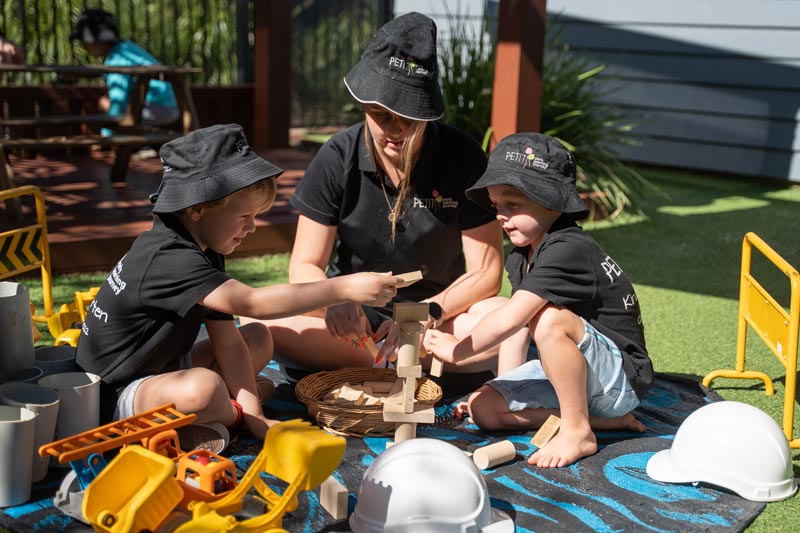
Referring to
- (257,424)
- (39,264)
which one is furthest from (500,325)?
(39,264)

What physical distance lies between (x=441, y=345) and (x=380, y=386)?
0.40m

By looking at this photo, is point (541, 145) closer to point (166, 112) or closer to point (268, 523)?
point (268, 523)

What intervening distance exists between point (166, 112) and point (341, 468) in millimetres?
5435

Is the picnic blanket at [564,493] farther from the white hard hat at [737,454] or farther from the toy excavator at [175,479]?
the toy excavator at [175,479]

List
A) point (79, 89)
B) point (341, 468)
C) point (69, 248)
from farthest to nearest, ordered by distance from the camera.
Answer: point (79, 89), point (69, 248), point (341, 468)

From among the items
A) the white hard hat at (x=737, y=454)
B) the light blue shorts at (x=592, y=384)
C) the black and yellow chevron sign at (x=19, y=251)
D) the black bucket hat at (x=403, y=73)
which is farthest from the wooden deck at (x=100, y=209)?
the white hard hat at (x=737, y=454)

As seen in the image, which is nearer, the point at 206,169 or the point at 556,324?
the point at 206,169

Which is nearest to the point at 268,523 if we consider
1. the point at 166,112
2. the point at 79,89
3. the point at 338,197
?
the point at 338,197

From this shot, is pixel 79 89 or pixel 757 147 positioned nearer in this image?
pixel 79 89

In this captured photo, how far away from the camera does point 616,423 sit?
3199 millimetres

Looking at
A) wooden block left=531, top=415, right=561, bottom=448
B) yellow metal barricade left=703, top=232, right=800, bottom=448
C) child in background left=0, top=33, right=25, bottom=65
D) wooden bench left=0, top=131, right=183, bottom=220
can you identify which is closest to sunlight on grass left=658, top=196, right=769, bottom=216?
yellow metal barricade left=703, top=232, right=800, bottom=448

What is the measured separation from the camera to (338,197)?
3.44 metres

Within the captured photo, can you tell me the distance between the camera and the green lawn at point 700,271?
3.90 m

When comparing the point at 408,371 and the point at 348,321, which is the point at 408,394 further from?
the point at 348,321
